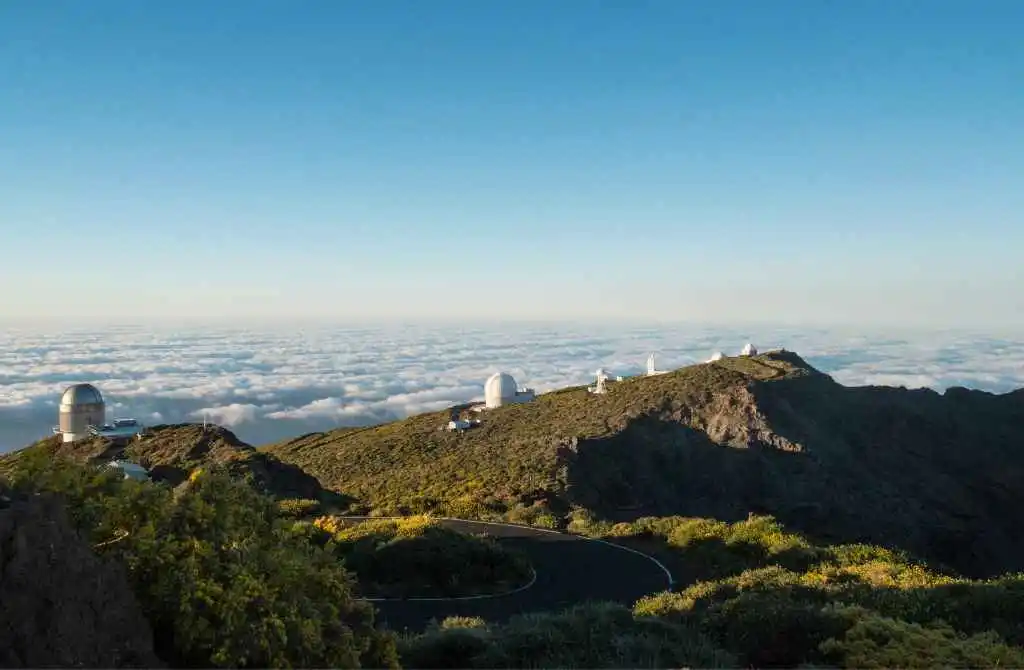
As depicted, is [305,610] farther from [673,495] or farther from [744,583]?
[673,495]

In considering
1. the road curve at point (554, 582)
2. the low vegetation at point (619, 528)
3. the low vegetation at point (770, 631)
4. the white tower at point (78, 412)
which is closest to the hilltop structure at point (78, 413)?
the white tower at point (78, 412)

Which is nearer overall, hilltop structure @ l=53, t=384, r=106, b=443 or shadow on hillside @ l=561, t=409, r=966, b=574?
shadow on hillside @ l=561, t=409, r=966, b=574

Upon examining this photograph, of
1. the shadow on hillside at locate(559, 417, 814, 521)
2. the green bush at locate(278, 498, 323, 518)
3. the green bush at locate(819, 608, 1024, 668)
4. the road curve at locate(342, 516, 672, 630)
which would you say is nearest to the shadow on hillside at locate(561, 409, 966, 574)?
the shadow on hillside at locate(559, 417, 814, 521)

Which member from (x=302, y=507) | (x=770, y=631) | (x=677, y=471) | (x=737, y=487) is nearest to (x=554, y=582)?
(x=770, y=631)

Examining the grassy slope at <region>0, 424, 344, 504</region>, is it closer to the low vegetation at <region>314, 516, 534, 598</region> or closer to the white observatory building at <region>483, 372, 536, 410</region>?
the low vegetation at <region>314, 516, 534, 598</region>

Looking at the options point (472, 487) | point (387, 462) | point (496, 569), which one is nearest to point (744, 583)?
point (496, 569)

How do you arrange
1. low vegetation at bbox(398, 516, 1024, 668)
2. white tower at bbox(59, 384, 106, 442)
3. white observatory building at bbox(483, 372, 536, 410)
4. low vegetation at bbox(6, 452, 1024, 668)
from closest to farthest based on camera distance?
low vegetation at bbox(6, 452, 1024, 668) < low vegetation at bbox(398, 516, 1024, 668) < white tower at bbox(59, 384, 106, 442) < white observatory building at bbox(483, 372, 536, 410)

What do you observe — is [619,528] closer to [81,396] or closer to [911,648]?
[911,648]

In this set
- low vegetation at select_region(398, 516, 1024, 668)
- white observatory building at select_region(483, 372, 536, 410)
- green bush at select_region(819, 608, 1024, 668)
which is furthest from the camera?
white observatory building at select_region(483, 372, 536, 410)
